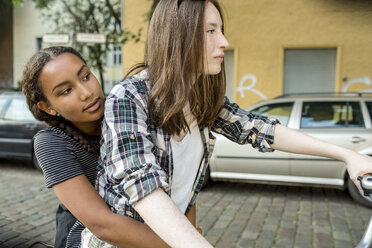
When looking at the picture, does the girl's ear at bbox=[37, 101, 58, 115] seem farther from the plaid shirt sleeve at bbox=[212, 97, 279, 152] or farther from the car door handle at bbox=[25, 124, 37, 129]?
the car door handle at bbox=[25, 124, 37, 129]

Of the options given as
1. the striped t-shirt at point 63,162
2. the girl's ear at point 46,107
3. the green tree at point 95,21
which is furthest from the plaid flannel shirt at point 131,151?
the green tree at point 95,21

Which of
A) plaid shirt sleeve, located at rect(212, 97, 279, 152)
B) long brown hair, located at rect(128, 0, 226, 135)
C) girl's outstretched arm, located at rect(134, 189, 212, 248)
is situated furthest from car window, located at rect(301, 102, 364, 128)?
girl's outstretched arm, located at rect(134, 189, 212, 248)

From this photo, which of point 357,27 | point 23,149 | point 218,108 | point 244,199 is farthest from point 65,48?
point 357,27

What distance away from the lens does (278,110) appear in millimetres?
5738

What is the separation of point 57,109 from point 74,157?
6.6 inches

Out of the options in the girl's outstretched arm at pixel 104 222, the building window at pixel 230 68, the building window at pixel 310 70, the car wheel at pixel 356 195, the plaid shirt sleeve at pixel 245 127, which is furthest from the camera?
the building window at pixel 230 68

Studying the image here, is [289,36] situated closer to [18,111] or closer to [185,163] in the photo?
[18,111]

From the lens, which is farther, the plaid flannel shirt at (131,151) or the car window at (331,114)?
the car window at (331,114)

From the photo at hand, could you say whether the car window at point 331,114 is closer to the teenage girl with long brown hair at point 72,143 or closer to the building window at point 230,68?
the building window at point 230,68

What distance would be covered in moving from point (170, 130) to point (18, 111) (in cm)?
685

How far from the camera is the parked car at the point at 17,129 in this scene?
6895 millimetres

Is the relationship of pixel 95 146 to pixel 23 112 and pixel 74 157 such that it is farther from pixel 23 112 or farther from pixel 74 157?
pixel 23 112

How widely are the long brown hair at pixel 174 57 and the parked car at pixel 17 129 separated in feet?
20.2

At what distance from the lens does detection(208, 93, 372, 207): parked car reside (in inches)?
203
